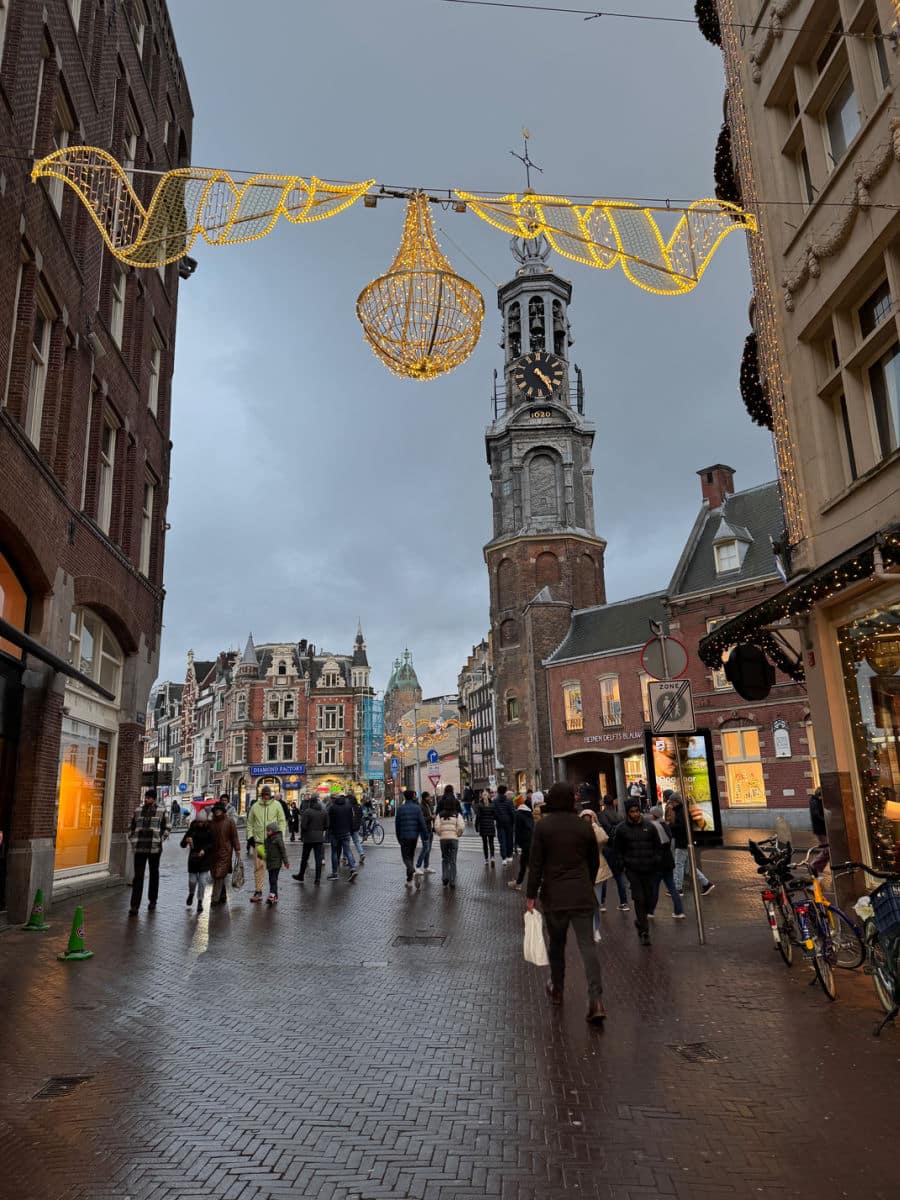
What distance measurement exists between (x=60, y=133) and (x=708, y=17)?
11729mm

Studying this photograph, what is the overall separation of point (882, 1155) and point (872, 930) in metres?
2.63

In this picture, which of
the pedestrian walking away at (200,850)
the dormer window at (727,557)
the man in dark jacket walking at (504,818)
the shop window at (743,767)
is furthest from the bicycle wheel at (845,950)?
the dormer window at (727,557)

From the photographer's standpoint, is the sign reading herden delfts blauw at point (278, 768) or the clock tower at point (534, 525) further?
the sign reading herden delfts blauw at point (278, 768)

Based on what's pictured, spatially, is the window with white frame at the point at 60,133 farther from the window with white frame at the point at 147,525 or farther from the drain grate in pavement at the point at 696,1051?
the drain grate in pavement at the point at 696,1051

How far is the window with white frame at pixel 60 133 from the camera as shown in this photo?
1343cm

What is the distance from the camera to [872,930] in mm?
6281

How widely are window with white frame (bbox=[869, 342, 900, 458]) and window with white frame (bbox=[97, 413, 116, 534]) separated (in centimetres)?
1362

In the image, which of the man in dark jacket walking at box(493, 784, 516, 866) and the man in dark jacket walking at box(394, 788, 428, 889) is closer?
the man in dark jacket walking at box(394, 788, 428, 889)

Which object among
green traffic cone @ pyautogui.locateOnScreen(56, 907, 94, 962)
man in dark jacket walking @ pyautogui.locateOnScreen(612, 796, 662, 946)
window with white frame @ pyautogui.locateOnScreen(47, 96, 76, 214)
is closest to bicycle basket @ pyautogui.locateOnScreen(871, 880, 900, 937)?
man in dark jacket walking @ pyautogui.locateOnScreen(612, 796, 662, 946)

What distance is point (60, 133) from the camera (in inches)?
555

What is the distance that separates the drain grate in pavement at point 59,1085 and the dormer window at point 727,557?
30.9 m

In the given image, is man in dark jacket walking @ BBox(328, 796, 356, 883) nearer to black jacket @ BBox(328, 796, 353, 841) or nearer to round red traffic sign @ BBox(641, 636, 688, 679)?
black jacket @ BBox(328, 796, 353, 841)

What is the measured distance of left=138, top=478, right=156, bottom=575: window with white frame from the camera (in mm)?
19844

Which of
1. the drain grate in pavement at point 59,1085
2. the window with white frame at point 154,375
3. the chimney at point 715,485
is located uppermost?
the chimney at point 715,485
